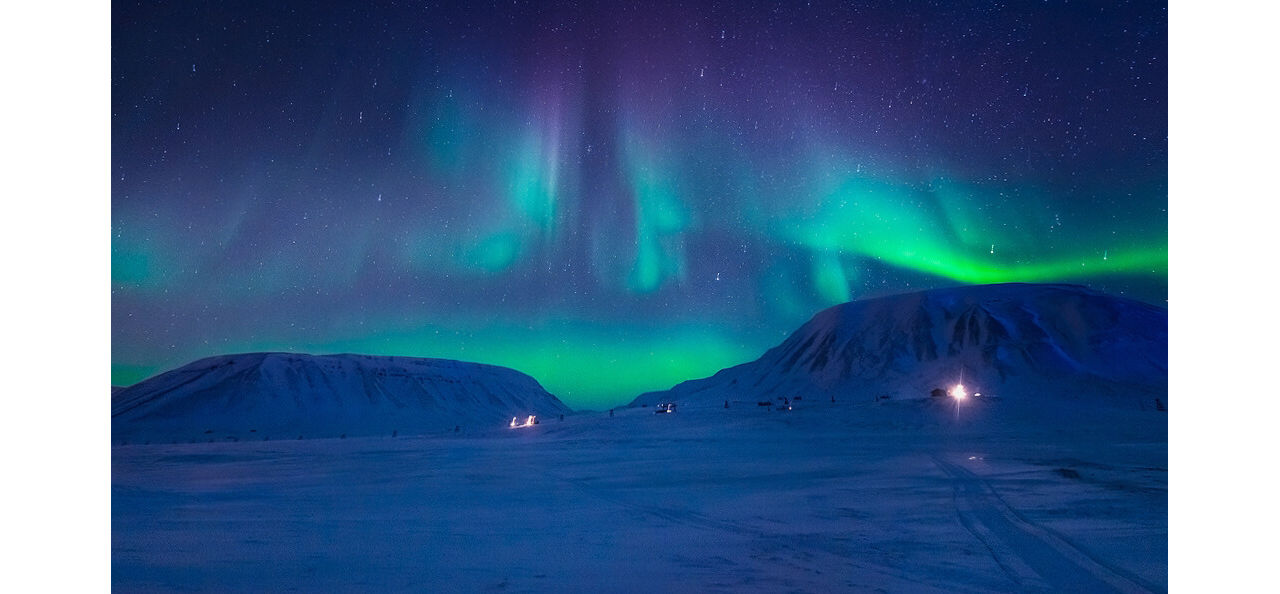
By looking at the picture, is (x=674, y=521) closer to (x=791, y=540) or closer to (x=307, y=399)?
(x=791, y=540)

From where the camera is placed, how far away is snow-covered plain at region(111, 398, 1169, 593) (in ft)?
21.2

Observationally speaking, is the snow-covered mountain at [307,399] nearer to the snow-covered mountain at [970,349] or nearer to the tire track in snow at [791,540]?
the snow-covered mountain at [970,349]

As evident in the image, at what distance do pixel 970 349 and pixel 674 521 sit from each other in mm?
76386

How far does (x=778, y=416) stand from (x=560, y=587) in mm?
19792

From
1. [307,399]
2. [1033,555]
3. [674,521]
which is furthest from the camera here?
[307,399]

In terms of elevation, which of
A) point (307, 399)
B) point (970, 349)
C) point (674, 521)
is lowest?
point (307, 399)

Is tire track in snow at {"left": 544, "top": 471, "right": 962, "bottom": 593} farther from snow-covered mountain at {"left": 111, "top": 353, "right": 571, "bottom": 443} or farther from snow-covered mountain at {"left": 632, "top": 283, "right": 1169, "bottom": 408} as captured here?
snow-covered mountain at {"left": 632, "top": 283, "right": 1169, "bottom": 408}

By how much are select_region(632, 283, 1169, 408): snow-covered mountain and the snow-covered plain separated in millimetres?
47197

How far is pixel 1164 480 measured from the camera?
1085 cm

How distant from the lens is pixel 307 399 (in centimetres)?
7694

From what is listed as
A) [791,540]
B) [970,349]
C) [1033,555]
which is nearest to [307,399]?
[970,349]

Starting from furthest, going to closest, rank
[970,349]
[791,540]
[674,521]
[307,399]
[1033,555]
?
[970,349]
[307,399]
[674,521]
[791,540]
[1033,555]

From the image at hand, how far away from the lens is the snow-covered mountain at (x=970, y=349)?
2576 inches
